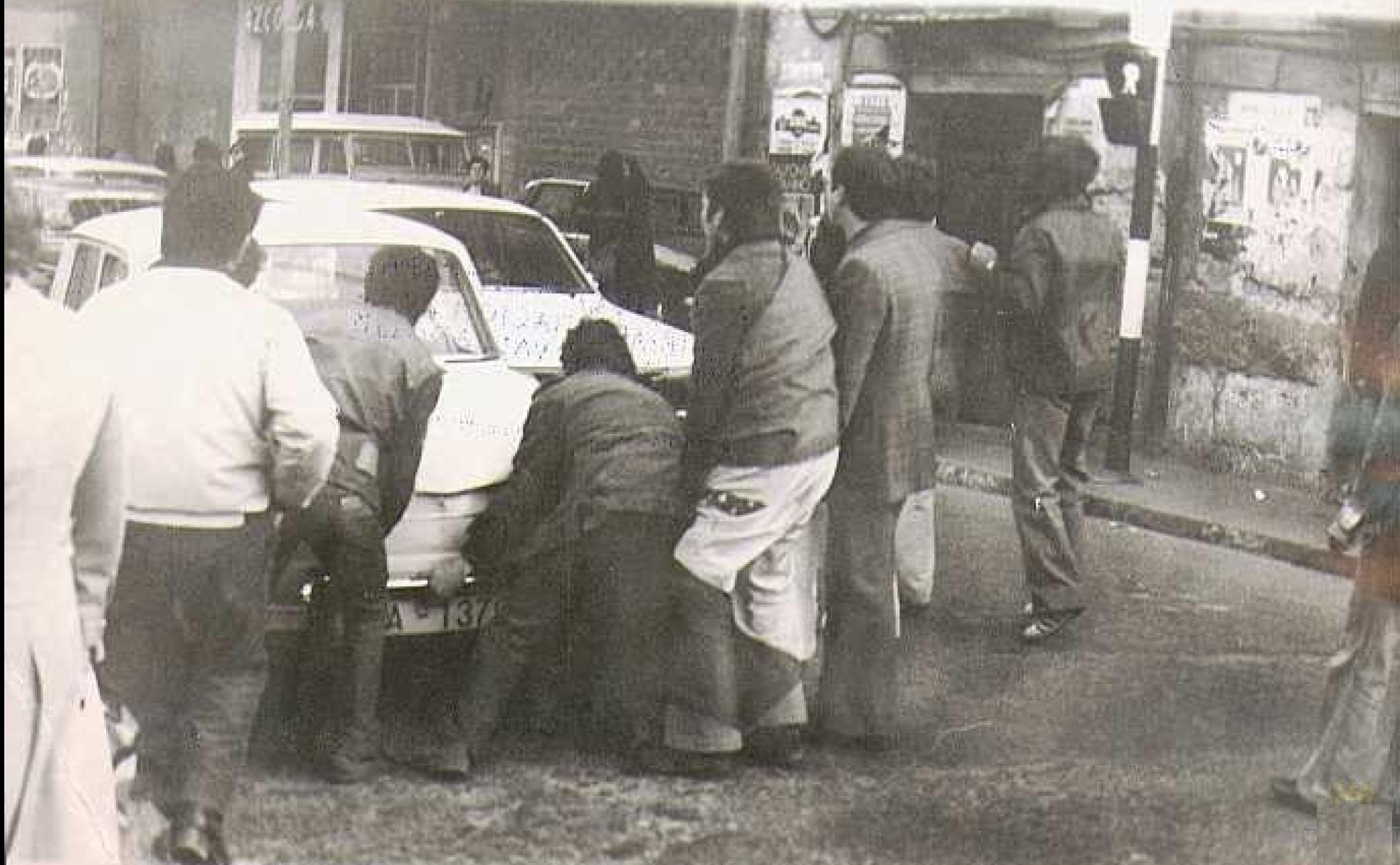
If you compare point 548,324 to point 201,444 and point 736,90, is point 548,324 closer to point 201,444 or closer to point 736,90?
point 736,90

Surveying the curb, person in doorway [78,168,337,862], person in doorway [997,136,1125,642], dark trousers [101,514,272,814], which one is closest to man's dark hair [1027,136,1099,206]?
person in doorway [997,136,1125,642]

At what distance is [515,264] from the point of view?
4.31m

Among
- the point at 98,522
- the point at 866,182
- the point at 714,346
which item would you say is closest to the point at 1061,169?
the point at 866,182

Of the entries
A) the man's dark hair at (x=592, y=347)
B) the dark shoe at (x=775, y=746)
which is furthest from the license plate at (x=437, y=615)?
the dark shoe at (x=775, y=746)

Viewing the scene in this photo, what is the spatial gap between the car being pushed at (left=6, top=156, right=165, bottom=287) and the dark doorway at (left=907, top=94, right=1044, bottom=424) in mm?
1902

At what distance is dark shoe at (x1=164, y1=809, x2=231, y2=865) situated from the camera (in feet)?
12.4

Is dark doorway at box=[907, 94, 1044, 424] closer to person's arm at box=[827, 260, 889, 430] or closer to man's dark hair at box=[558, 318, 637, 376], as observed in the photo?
person's arm at box=[827, 260, 889, 430]

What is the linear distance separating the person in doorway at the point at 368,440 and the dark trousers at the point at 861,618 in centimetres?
111

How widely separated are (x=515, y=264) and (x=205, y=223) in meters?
0.83

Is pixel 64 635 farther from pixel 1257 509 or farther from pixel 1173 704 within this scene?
pixel 1257 509

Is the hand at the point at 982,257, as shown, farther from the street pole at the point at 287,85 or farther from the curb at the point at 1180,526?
the street pole at the point at 287,85

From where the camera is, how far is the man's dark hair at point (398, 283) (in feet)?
13.5

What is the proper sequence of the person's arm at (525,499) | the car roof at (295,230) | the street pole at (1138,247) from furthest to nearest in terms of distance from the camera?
the street pole at (1138,247), the person's arm at (525,499), the car roof at (295,230)

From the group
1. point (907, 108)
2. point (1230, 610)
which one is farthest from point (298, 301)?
point (1230, 610)
